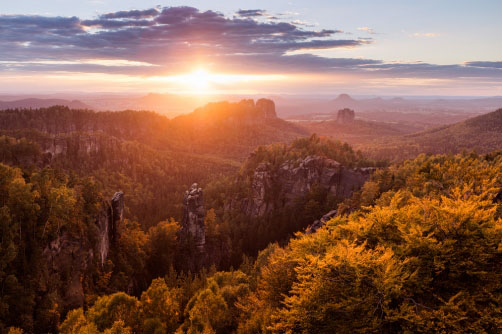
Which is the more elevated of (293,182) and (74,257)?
(74,257)

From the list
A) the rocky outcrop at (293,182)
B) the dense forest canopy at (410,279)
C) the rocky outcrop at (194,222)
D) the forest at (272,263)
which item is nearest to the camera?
the dense forest canopy at (410,279)

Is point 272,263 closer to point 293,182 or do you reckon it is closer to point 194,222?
point 194,222

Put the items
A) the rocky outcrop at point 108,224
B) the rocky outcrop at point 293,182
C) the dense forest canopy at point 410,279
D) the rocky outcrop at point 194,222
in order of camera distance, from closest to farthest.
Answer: the dense forest canopy at point 410,279 → the rocky outcrop at point 108,224 → the rocky outcrop at point 194,222 → the rocky outcrop at point 293,182

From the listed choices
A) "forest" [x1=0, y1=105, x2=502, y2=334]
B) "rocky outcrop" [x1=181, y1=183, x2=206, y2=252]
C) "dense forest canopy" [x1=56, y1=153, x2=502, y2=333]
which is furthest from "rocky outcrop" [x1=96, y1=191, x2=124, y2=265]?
"dense forest canopy" [x1=56, y1=153, x2=502, y2=333]

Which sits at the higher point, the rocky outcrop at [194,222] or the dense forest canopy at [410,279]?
the dense forest canopy at [410,279]

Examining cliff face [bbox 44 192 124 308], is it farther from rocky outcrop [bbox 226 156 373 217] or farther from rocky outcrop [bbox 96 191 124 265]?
rocky outcrop [bbox 226 156 373 217]

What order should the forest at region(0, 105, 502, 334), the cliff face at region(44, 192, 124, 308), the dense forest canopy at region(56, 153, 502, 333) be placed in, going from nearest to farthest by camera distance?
the dense forest canopy at region(56, 153, 502, 333)
the forest at region(0, 105, 502, 334)
the cliff face at region(44, 192, 124, 308)

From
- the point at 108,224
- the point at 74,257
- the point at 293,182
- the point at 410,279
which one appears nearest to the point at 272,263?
the point at 410,279

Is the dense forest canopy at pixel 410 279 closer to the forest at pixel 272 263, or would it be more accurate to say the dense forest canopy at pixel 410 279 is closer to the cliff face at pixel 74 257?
the forest at pixel 272 263

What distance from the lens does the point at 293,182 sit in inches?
4966

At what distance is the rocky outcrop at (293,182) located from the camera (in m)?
121

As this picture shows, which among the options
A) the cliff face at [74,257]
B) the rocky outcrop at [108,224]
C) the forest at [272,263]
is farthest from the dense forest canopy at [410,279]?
the rocky outcrop at [108,224]

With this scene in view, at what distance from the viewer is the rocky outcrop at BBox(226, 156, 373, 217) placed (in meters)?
121

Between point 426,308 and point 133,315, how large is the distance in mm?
34681
